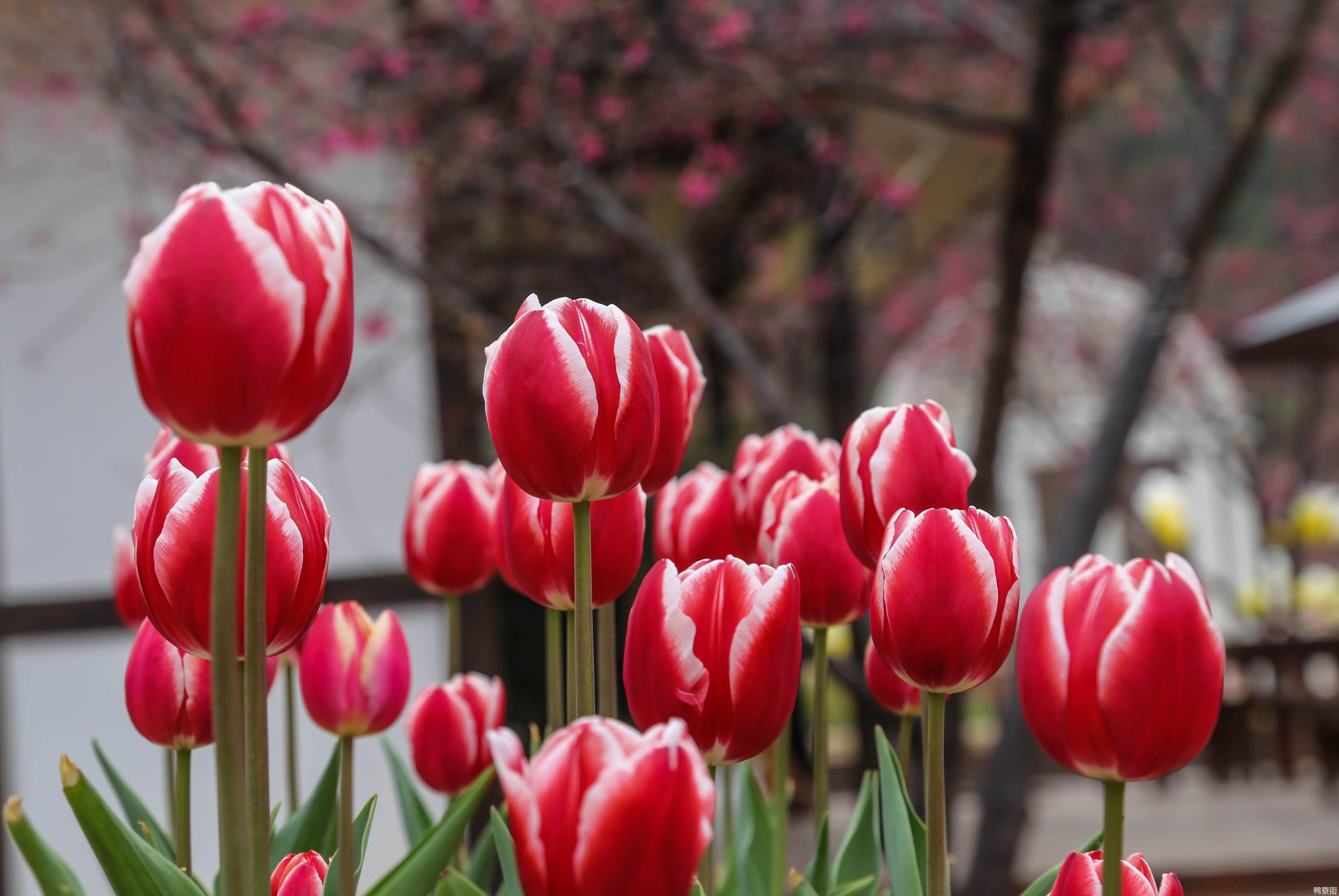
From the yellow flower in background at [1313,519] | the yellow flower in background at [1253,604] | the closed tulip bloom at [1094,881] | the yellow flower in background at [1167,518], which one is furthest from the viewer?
the yellow flower in background at [1167,518]

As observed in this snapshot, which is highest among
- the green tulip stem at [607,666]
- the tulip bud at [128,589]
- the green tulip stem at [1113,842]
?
the tulip bud at [128,589]

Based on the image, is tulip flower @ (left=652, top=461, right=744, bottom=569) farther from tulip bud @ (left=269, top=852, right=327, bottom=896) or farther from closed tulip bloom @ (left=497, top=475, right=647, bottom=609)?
tulip bud @ (left=269, top=852, right=327, bottom=896)

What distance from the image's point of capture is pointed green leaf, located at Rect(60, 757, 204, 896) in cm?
40

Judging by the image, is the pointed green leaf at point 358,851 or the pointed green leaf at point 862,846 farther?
the pointed green leaf at point 862,846

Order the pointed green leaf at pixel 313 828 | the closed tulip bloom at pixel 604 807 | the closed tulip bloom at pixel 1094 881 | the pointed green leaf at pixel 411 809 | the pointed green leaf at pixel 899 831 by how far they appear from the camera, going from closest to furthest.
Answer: the closed tulip bloom at pixel 604 807
the closed tulip bloom at pixel 1094 881
the pointed green leaf at pixel 899 831
the pointed green leaf at pixel 313 828
the pointed green leaf at pixel 411 809

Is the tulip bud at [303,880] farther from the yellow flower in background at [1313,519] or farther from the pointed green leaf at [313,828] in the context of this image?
the yellow flower in background at [1313,519]

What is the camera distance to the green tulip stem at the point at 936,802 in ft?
1.43

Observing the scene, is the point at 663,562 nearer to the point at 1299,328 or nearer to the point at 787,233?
the point at 787,233

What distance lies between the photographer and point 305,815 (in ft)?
2.18

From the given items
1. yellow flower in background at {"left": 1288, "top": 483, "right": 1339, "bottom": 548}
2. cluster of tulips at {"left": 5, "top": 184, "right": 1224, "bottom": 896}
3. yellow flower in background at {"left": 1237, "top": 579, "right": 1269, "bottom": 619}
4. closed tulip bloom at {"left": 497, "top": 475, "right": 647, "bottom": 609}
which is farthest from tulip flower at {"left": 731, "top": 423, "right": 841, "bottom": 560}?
yellow flower in background at {"left": 1237, "top": 579, "right": 1269, "bottom": 619}

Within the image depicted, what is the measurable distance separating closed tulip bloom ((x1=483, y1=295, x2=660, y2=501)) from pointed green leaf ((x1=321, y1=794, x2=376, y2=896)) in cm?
20

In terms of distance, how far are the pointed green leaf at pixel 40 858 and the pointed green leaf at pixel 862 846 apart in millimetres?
421

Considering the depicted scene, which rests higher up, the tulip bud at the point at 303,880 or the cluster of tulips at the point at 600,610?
the cluster of tulips at the point at 600,610

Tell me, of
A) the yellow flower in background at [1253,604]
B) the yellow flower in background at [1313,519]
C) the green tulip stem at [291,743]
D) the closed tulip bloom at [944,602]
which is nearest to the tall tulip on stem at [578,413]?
the closed tulip bloom at [944,602]
